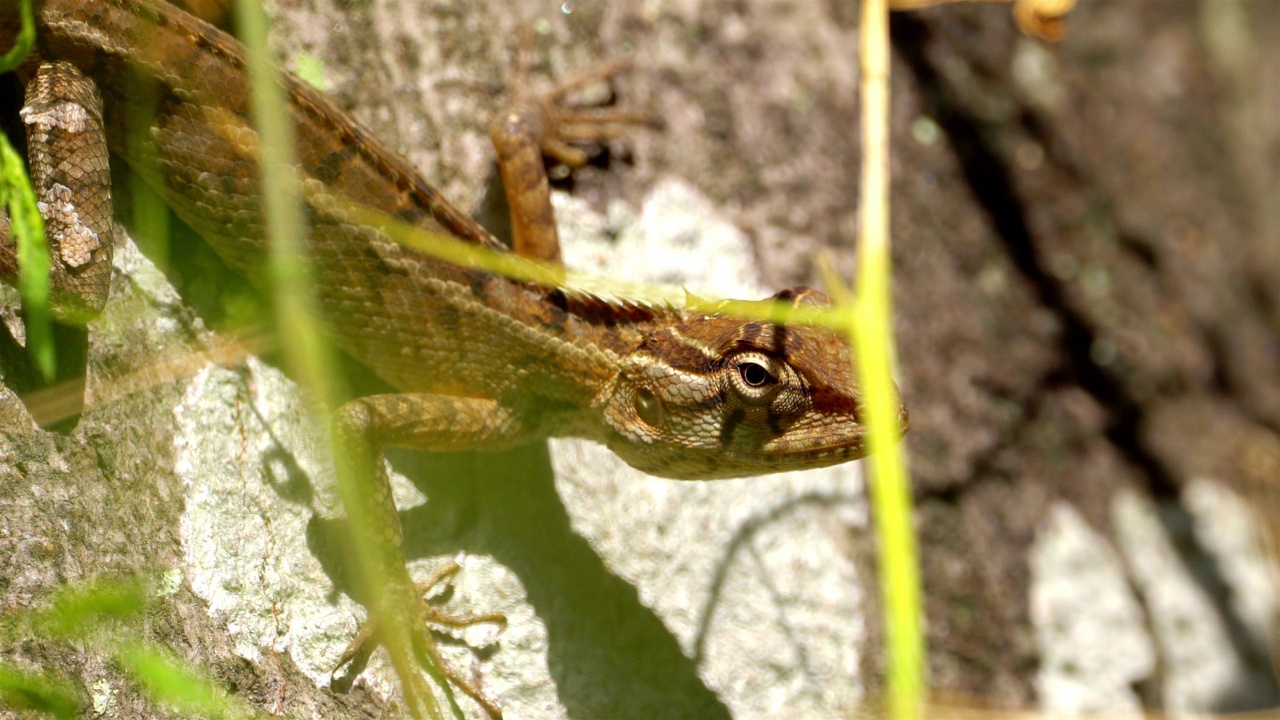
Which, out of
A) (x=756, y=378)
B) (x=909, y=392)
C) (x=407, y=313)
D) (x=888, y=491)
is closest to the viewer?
(x=888, y=491)

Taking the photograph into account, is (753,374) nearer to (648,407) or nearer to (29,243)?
(648,407)

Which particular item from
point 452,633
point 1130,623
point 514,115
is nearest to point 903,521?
point 452,633

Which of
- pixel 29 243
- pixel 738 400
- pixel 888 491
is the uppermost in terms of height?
pixel 29 243

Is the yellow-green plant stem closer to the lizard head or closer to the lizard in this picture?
the lizard head

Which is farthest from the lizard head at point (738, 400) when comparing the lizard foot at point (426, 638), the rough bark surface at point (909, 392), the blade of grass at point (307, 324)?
the blade of grass at point (307, 324)

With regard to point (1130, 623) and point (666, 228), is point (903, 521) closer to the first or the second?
point (666, 228)

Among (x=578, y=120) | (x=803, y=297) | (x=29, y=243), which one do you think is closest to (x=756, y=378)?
(x=803, y=297)

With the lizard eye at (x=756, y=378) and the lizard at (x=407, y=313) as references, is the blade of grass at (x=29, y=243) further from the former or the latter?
the lizard eye at (x=756, y=378)
